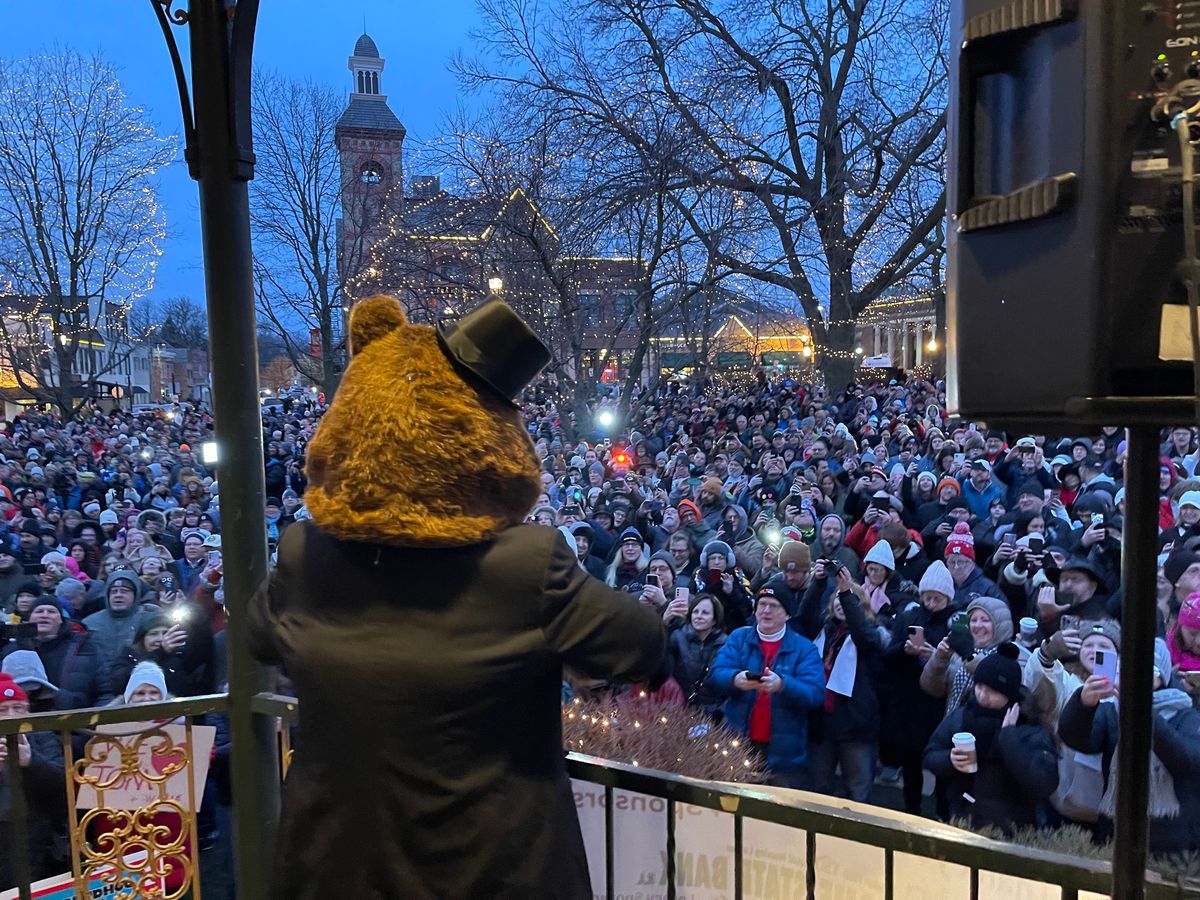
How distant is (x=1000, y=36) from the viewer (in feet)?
3.30

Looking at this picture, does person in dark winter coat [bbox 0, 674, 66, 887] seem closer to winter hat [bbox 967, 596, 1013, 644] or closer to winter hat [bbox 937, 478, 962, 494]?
winter hat [bbox 967, 596, 1013, 644]

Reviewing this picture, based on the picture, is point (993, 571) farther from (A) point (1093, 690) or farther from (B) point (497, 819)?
(B) point (497, 819)

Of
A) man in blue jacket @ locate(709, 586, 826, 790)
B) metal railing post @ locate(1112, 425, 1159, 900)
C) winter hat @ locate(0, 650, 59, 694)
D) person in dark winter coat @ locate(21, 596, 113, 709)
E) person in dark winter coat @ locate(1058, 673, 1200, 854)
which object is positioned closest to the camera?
metal railing post @ locate(1112, 425, 1159, 900)

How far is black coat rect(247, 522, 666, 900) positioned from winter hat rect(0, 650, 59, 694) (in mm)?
3737

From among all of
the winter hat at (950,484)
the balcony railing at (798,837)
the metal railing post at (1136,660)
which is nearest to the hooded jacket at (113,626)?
the balcony railing at (798,837)

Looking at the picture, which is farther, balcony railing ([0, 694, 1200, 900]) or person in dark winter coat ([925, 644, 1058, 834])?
person in dark winter coat ([925, 644, 1058, 834])

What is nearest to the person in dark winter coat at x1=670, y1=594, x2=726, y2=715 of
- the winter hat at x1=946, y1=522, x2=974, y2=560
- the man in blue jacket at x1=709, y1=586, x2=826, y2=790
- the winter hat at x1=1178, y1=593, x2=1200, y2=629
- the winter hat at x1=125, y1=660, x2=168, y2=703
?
the man in blue jacket at x1=709, y1=586, x2=826, y2=790

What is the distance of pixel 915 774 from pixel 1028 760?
3.08 ft

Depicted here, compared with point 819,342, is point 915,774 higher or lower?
lower

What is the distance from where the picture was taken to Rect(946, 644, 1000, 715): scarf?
4.29 meters

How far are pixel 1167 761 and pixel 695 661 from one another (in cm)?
227

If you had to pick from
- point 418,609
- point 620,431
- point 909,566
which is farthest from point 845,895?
point 620,431

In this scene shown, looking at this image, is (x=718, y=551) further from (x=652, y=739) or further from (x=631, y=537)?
(x=652, y=739)

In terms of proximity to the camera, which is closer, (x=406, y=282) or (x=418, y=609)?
(x=418, y=609)
